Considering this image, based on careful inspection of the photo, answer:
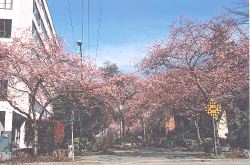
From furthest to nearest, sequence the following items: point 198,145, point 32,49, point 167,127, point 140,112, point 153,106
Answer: point 167,127
point 140,112
point 198,145
point 153,106
point 32,49

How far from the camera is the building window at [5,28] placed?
39706 millimetres

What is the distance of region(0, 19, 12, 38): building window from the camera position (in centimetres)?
3971

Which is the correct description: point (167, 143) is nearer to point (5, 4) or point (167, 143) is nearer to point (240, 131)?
point (240, 131)

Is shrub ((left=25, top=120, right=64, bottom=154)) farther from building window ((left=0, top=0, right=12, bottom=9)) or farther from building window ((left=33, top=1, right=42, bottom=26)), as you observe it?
building window ((left=33, top=1, right=42, bottom=26))

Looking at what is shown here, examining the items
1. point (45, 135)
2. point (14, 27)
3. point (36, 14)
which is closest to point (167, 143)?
point (36, 14)

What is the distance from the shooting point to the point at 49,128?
93.6 ft

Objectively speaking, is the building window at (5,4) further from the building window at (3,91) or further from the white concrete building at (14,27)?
the building window at (3,91)

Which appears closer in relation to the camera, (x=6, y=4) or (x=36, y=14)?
(x=6, y=4)

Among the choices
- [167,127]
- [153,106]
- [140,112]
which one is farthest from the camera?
[167,127]

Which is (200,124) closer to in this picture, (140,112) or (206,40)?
(140,112)

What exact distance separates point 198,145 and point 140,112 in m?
14.5

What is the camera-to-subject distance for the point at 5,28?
40250mm

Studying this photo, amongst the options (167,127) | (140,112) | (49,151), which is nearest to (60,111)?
(140,112)

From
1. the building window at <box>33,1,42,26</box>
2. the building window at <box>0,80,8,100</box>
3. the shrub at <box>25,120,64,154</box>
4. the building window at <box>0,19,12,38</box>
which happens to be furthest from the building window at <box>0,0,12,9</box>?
the shrub at <box>25,120,64,154</box>
